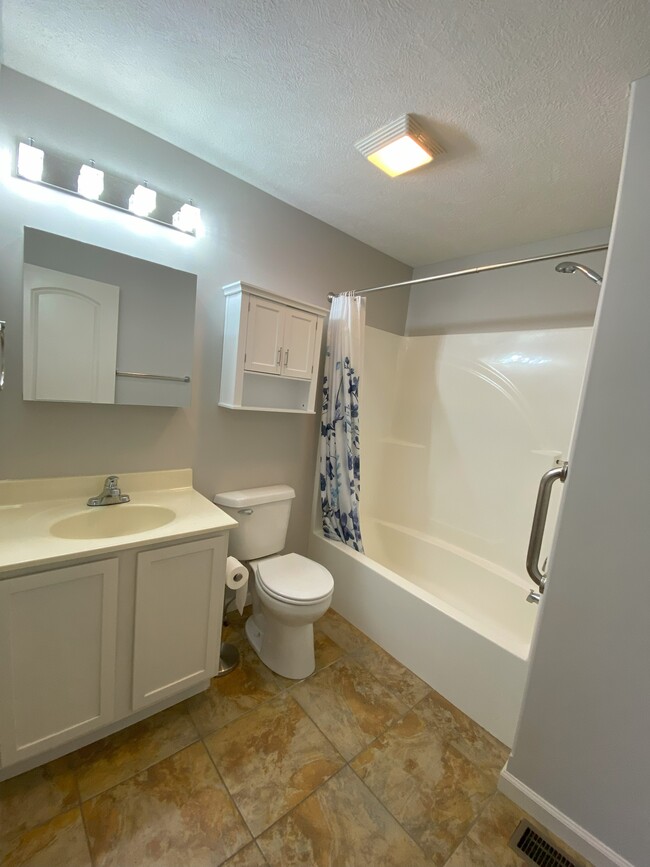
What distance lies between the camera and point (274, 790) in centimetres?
122

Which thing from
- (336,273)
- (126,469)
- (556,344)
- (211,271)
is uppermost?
(336,273)

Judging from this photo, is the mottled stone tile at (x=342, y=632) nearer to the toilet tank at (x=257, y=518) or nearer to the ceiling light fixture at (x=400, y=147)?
the toilet tank at (x=257, y=518)

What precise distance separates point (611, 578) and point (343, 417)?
4.73 feet

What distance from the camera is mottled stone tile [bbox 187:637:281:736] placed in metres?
1.47

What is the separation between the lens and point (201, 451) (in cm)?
186

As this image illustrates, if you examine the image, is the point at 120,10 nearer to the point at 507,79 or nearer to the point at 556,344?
the point at 507,79

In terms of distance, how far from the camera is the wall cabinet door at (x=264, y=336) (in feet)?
5.72

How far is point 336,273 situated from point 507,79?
1258 millimetres

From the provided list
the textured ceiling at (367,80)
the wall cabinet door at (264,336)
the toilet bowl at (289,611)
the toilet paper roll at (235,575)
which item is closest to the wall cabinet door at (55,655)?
the toilet paper roll at (235,575)

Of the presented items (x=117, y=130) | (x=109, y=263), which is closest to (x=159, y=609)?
(x=109, y=263)

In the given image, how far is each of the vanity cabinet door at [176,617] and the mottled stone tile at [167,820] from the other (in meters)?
0.24

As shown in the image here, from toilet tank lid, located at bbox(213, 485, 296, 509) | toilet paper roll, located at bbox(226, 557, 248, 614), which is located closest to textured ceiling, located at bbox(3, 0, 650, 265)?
toilet tank lid, located at bbox(213, 485, 296, 509)

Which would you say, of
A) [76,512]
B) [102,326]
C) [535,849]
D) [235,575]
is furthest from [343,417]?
[535,849]

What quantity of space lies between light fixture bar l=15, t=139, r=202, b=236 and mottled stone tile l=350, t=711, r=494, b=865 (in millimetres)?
2367
